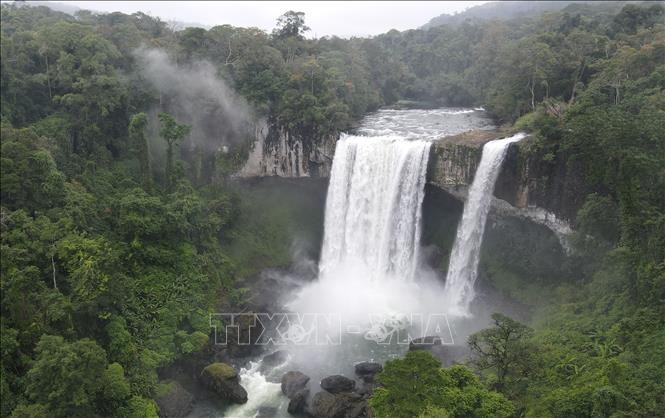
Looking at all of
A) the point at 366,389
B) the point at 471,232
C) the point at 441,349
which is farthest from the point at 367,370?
the point at 471,232

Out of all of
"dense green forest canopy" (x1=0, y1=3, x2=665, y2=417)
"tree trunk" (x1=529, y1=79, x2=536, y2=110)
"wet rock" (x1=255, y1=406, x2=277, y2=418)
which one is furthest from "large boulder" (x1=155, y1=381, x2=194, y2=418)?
"tree trunk" (x1=529, y1=79, x2=536, y2=110)

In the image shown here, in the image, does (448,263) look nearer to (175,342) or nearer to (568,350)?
(568,350)

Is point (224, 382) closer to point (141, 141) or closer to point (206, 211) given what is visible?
point (206, 211)

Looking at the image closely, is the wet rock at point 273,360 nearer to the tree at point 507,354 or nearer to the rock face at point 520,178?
the tree at point 507,354

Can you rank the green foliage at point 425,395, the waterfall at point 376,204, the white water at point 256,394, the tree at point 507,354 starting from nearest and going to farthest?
the green foliage at point 425,395
the tree at point 507,354
the white water at point 256,394
the waterfall at point 376,204

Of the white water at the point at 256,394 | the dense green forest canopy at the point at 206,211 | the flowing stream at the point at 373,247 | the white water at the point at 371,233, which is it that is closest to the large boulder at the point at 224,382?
the white water at the point at 256,394

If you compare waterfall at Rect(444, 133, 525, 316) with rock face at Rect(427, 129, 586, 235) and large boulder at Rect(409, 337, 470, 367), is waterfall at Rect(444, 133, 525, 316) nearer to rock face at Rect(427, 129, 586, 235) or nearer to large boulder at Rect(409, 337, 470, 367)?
rock face at Rect(427, 129, 586, 235)
